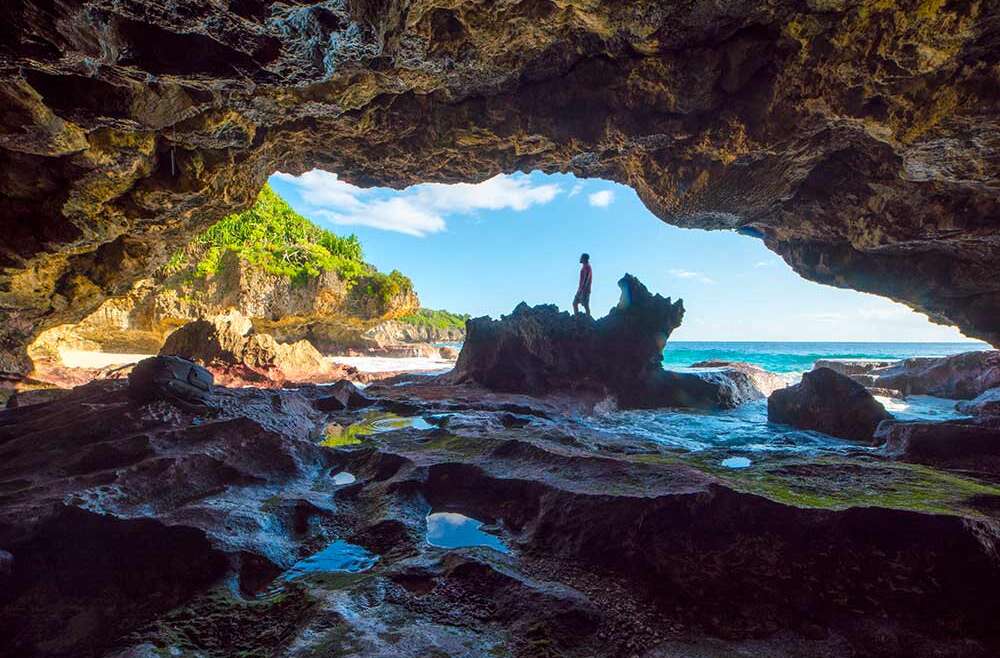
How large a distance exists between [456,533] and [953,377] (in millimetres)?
20214

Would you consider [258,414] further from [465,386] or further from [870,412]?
[870,412]

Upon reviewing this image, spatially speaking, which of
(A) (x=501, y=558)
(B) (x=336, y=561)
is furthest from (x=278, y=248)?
(A) (x=501, y=558)

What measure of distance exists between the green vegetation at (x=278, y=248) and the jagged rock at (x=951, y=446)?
23.5 meters

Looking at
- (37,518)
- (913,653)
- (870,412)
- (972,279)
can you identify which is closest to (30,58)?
(37,518)

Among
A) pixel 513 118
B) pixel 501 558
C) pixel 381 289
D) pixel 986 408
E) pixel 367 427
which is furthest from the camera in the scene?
pixel 381 289

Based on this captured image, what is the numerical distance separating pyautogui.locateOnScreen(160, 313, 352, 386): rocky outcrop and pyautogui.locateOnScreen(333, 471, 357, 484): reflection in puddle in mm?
10790

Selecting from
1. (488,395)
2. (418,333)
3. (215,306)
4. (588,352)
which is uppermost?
(215,306)

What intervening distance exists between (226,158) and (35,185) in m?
2.32

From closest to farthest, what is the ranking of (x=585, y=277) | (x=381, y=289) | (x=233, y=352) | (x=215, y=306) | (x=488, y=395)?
(x=488, y=395)
(x=585, y=277)
(x=233, y=352)
(x=215, y=306)
(x=381, y=289)

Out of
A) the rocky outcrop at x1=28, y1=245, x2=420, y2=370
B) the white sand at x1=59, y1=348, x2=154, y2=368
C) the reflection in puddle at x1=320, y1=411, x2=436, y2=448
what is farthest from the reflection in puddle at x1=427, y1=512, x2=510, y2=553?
the white sand at x1=59, y1=348, x2=154, y2=368

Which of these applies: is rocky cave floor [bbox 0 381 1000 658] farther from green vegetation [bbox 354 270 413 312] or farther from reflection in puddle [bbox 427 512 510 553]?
green vegetation [bbox 354 270 413 312]

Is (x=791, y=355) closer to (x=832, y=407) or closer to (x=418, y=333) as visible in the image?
(x=418, y=333)

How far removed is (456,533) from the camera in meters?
3.42

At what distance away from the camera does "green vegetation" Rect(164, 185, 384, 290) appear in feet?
68.2
